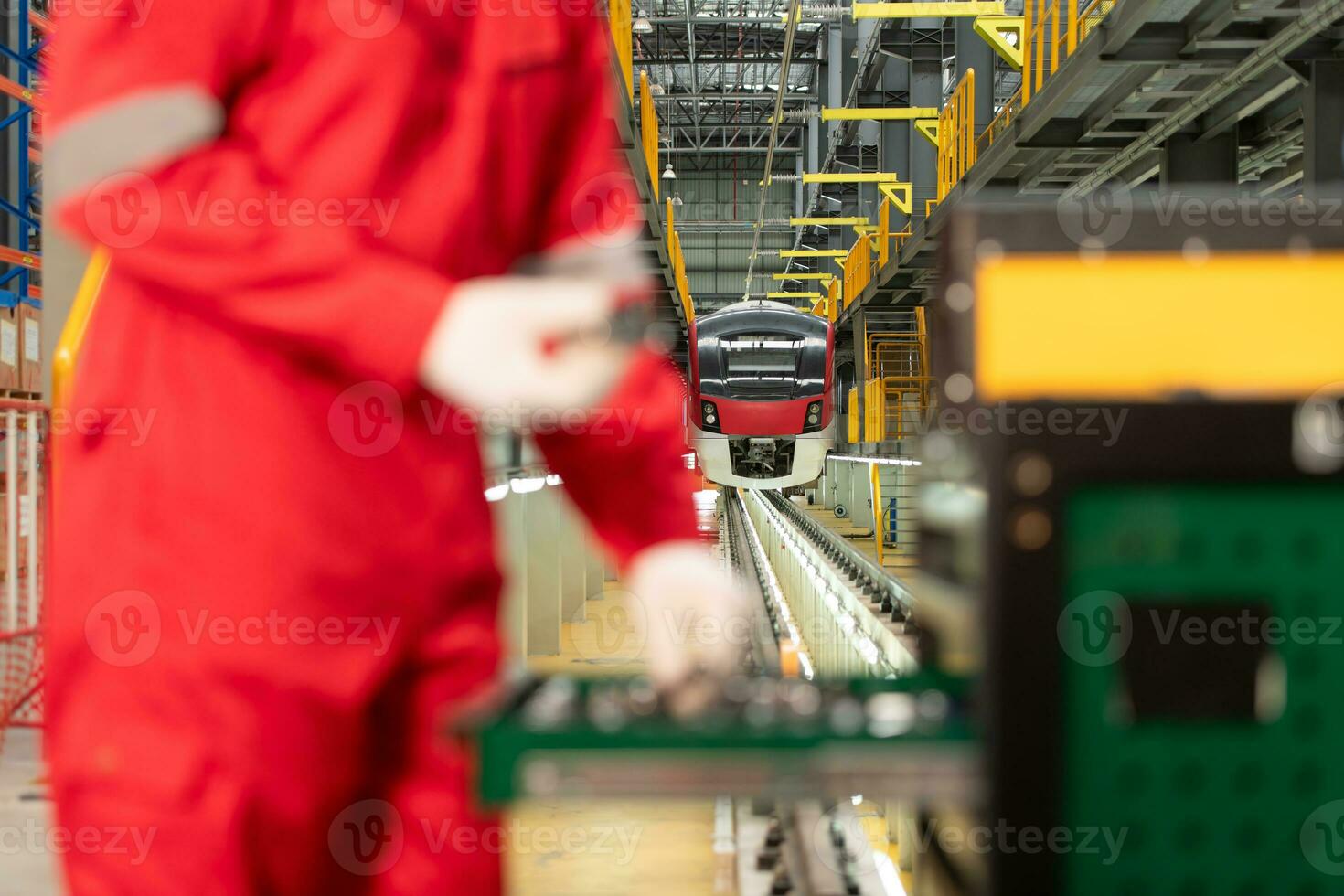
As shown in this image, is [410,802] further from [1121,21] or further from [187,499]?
[1121,21]

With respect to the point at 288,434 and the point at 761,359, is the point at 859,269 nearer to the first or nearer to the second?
the point at 761,359

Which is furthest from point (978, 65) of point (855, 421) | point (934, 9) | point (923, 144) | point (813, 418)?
point (855, 421)

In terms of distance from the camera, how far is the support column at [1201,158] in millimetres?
9734

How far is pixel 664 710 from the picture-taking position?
69 centimetres

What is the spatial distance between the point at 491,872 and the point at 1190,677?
0.51 meters

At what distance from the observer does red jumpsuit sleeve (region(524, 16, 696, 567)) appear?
889 mm

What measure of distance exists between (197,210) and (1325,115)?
7730 millimetres

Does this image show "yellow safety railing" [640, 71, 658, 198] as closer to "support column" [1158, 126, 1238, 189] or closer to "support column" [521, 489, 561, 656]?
"support column" [521, 489, 561, 656]

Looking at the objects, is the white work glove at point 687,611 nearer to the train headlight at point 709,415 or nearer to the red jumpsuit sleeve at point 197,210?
the red jumpsuit sleeve at point 197,210

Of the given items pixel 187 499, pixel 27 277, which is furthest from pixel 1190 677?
pixel 27 277

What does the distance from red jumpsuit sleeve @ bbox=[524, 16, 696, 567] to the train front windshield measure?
12.1 m

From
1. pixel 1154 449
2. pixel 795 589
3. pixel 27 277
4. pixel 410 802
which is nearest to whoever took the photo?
pixel 1154 449

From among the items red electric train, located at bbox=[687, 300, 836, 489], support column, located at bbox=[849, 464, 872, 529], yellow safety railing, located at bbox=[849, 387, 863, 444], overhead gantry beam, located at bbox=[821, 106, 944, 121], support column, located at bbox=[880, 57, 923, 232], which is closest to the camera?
red electric train, located at bbox=[687, 300, 836, 489]

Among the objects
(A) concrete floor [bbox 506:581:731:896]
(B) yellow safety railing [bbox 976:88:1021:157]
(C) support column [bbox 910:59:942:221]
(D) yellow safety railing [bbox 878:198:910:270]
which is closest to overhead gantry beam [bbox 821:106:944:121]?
(C) support column [bbox 910:59:942:221]
